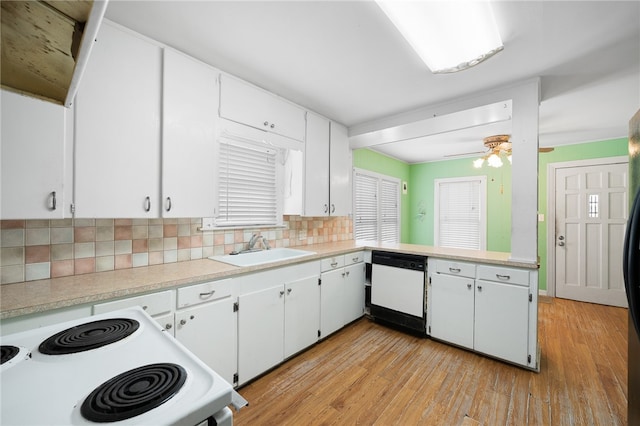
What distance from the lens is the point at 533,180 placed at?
2.13 meters


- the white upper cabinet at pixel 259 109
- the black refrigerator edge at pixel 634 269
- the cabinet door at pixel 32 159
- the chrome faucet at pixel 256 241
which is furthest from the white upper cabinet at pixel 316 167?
the black refrigerator edge at pixel 634 269

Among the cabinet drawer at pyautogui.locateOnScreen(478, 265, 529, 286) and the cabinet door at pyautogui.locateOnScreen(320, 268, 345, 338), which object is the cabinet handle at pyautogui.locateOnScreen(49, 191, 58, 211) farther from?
the cabinet drawer at pyautogui.locateOnScreen(478, 265, 529, 286)

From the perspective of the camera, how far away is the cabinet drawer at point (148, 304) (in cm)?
131

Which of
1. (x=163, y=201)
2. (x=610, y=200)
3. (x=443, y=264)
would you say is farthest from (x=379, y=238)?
(x=163, y=201)

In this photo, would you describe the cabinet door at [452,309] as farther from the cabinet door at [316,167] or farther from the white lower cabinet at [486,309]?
the cabinet door at [316,167]

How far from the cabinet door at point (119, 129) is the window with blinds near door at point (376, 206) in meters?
2.82

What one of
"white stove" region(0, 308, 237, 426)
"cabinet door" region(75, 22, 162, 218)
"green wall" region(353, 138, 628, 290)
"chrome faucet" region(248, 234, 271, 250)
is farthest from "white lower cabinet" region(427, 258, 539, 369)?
"cabinet door" region(75, 22, 162, 218)

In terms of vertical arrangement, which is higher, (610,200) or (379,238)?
(610,200)

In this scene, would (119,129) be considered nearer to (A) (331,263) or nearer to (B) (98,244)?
(B) (98,244)

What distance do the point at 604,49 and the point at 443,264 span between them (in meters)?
1.90

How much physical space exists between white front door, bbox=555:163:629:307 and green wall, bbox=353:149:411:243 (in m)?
2.35

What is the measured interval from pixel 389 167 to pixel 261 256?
10.8 feet

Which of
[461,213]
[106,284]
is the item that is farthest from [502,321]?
[461,213]

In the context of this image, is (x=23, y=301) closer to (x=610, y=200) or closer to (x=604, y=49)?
(x=604, y=49)
